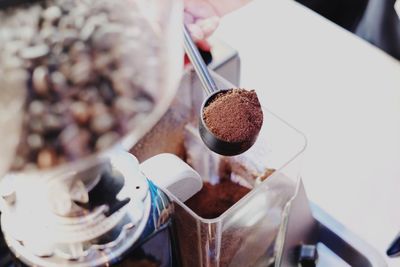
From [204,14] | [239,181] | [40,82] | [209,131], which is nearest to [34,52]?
[40,82]

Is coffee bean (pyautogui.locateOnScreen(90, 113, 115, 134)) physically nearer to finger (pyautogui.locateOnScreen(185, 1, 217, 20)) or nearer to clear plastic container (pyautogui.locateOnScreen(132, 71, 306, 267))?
clear plastic container (pyautogui.locateOnScreen(132, 71, 306, 267))

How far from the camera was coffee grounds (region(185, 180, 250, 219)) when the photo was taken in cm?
48

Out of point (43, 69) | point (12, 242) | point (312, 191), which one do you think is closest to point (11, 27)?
point (43, 69)

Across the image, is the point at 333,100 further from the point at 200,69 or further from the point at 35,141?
the point at 35,141

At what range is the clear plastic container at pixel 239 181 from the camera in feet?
1.49

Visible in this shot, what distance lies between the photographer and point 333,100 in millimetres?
700

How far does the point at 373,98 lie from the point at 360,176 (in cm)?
12

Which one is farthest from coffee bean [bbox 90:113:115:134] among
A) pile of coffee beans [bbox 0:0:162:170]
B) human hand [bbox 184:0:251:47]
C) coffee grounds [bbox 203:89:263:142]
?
human hand [bbox 184:0:251:47]

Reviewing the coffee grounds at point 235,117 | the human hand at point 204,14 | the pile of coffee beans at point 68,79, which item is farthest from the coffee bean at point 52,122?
the human hand at point 204,14

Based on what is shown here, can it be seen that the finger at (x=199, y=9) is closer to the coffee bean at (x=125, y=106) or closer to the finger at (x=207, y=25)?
the finger at (x=207, y=25)

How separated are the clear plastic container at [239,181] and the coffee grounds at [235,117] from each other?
59mm

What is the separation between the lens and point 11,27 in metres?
0.26

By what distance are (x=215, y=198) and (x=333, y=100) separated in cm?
27

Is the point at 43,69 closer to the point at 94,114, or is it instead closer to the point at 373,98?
the point at 94,114
